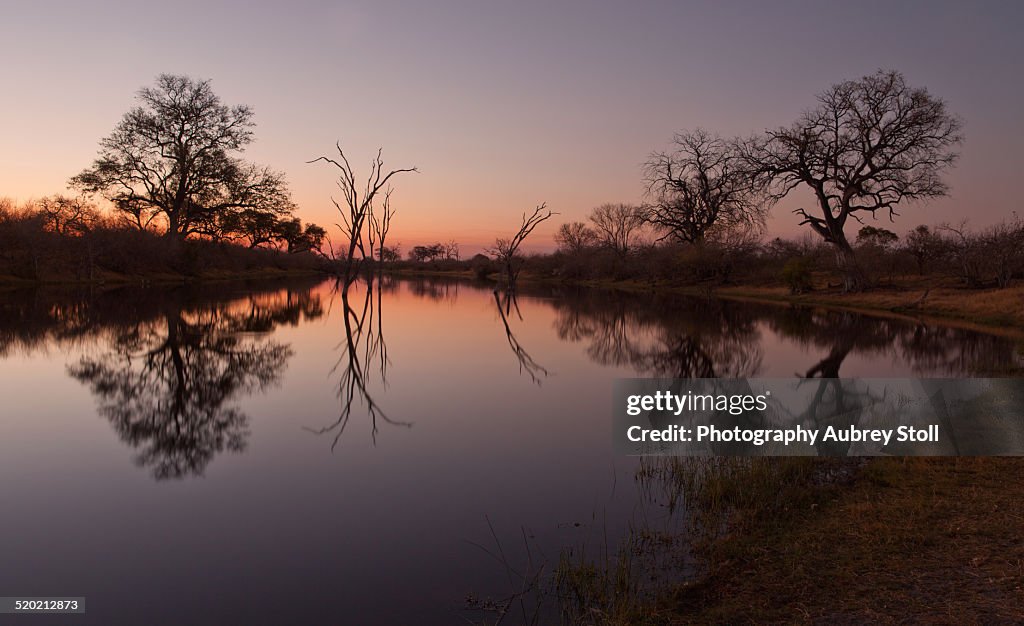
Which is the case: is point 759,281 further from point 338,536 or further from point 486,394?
point 338,536

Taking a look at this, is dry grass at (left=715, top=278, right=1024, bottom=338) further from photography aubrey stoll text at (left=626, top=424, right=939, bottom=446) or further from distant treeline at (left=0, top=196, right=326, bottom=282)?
distant treeline at (left=0, top=196, right=326, bottom=282)

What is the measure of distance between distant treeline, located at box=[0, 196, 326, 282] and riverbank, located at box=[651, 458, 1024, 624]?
37.4 metres

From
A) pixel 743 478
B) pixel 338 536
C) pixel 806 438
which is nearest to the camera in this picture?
pixel 338 536

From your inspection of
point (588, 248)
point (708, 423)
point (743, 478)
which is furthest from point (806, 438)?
point (588, 248)

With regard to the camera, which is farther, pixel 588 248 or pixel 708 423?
pixel 588 248

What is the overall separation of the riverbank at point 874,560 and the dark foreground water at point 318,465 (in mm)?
1005

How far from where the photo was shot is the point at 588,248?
6912 centimetres

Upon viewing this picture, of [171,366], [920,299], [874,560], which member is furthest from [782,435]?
[920,299]

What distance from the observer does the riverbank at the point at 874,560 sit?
356 cm

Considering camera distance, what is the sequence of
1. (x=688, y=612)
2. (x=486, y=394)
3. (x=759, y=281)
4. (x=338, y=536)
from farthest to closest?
(x=759, y=281)
(x=486, y=394)
(x=338, y=536)
(x=688, y=612)

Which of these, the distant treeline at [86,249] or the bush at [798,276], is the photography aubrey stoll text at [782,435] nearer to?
the bush at [798,276]

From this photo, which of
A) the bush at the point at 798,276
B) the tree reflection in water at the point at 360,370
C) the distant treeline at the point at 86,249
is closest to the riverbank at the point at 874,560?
the tree reflection in water at the point at 360,370

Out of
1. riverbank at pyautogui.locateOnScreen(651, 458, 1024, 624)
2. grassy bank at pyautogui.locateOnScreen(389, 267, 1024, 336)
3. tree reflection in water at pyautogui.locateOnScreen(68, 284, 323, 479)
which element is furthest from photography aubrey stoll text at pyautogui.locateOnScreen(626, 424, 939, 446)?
grassy bank at pyautogui.locateOnScreen(389, 267, 1024, 336)

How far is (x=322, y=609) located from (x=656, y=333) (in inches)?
638
